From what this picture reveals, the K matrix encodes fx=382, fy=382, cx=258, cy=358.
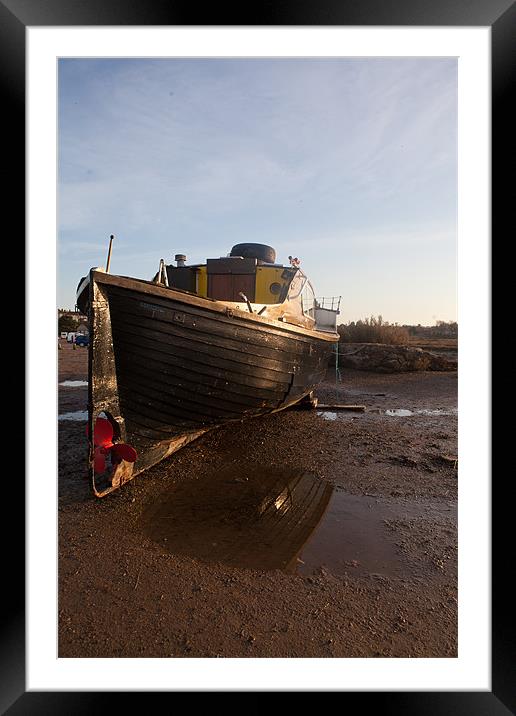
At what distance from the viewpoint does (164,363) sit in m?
3.85

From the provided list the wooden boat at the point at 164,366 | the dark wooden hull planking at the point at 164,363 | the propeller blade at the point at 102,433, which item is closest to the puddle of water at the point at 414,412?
the wooden boat at the point at 164,366

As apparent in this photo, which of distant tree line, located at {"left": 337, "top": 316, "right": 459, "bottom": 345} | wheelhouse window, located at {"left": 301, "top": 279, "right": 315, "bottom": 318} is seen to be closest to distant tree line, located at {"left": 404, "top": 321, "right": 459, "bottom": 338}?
distant tree line, located at {"left": 337, "top": 316, "right": 459, "bottom": 345}

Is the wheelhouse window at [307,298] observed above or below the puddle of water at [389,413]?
above

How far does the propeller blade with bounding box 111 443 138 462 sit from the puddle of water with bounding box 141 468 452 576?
0.52m

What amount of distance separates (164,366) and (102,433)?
879 mm

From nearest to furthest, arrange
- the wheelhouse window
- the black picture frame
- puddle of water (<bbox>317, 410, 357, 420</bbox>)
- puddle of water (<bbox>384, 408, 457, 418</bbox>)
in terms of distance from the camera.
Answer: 1. the black picture frame
2. the wheelhouse window
3. puddle of water (<bbox>317, 410, 357, 420</bbox>)
4. puddle of water (<bbox>384, 408, 457, 418</bbox>)

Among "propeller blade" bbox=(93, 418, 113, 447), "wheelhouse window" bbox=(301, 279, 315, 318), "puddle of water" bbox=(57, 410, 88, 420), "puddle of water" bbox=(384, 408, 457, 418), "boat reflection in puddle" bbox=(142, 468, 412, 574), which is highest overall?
"wheelhouse window" bbox=(301, 279, 315, 318)

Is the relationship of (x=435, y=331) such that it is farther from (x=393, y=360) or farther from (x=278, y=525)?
(x=278, y=525)

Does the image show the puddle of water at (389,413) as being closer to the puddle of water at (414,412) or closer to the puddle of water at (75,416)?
the puddle of water at (414,412)

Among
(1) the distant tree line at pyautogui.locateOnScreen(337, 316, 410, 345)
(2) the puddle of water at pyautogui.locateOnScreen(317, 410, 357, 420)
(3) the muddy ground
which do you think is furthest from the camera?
(1) the distant tree line at pyautogui.locateOnScreen(337, 316, 410, 345)

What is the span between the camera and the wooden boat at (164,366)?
11.9ft

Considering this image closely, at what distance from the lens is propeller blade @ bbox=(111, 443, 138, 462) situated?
3.68m

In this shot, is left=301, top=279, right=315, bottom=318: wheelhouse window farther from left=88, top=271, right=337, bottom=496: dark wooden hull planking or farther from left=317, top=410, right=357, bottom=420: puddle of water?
left=88, top=271, right=337, bottom=496: dark wooden hull planking
